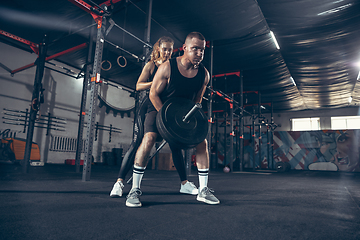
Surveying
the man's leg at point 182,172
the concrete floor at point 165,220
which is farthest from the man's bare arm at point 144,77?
the concrete floor at point 165,220

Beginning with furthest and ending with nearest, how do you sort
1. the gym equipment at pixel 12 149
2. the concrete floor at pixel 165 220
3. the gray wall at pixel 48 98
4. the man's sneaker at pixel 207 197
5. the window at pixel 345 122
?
the window at pixel 345 122
the gray wall at pixel 48 98
the gym equipment at pixel 12 149
the man's sneaker at pixel 207 197
the concrete floor at pixel 165 220

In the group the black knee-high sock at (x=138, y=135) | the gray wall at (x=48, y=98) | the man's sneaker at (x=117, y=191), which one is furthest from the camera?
the gray wall at (x=48, y=98)

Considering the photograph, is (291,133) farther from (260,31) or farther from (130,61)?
(130,61)

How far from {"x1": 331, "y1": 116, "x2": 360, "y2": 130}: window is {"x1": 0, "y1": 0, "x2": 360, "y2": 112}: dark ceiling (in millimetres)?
5006

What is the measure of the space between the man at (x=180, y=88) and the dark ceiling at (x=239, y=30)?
222 cm

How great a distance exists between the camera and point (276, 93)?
9516 mm

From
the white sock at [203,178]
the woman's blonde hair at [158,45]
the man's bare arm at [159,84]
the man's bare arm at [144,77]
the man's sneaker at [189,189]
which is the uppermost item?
the woman's blonde hair at [158,45]

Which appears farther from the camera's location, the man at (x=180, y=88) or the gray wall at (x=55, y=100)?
the gray wall at (x=55, y=100)

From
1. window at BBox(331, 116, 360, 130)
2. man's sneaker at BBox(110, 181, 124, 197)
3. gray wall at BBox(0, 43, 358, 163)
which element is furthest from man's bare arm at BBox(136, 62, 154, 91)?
window at BBox(331, 116, 360, 130)

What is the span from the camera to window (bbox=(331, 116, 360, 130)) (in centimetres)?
1163

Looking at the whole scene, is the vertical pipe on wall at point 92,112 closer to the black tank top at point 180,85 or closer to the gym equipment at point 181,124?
the black tank top at point 180,85

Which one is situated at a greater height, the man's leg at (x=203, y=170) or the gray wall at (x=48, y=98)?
the gray wall at (x=48, y=98)

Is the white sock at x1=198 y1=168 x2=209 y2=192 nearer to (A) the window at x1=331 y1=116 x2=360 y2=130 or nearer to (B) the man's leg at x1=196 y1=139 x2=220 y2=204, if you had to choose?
(B) the man's leg at x1=196 y1=139 x2=220 y2=204

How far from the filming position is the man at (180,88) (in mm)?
1509
